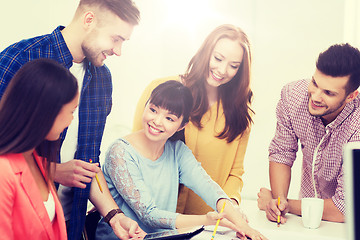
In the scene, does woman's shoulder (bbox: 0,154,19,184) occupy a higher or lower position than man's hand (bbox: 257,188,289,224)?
higher

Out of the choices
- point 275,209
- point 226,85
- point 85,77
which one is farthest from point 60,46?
point 275,209

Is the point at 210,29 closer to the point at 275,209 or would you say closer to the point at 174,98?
the point at 174,98

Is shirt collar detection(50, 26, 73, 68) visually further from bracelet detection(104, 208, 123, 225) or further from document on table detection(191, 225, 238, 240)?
document on table detection(191, 225, 238, 240)

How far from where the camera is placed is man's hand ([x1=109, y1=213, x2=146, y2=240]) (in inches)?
51.4

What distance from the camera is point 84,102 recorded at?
1.54 m

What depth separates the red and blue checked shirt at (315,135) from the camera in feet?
5.49

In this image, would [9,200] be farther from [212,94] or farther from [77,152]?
[212,94]

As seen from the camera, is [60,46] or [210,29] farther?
[210,29]

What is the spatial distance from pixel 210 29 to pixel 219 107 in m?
0.36

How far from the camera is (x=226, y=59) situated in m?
1.67

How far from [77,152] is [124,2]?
556 mm

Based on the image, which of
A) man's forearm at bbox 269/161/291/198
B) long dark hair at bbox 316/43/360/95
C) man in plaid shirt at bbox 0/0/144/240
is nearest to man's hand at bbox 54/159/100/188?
man in plaid shirt at bbox 0/0/144/240

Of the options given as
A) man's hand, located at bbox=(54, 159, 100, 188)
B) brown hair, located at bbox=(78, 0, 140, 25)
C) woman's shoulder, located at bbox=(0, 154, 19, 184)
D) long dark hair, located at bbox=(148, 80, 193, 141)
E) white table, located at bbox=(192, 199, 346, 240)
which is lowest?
white table, located at bbox=(192, 199, 346, 240)

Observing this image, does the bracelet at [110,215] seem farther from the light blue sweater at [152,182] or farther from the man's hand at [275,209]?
the man's hand at [275,209]
